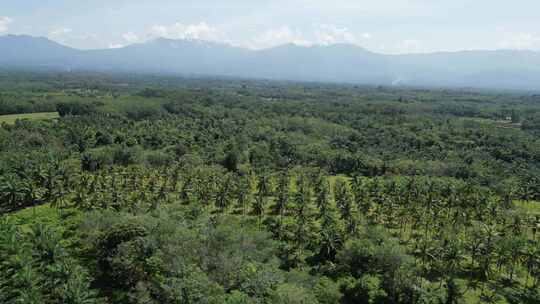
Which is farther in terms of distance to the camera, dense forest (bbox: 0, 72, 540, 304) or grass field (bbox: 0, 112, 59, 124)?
grass field (bbox: 0, 112, 59, 124)

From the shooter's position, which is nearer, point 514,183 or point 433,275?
point 433,275

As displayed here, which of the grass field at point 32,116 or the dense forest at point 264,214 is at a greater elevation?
the grass field at point 32,116

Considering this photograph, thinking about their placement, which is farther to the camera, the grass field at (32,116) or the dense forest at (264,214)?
the grass field at (32,116)

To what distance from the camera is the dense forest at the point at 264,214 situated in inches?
1296

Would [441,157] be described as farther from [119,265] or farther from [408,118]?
[119,265]

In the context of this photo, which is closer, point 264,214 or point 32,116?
point 264,214

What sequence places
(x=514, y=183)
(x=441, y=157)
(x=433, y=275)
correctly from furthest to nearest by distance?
(x=441, y=157), (x=514, y=183), (x=433, y=275)

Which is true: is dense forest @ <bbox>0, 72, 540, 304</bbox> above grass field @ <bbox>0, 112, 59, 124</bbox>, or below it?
below

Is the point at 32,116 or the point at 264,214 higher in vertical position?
the point at 32,116

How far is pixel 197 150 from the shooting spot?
9088cm

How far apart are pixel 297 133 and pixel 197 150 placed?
35.0m

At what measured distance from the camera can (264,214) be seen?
2199 inches

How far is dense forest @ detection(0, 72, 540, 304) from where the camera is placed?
32.9 meters

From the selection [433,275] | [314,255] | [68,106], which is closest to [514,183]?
[433,275]
